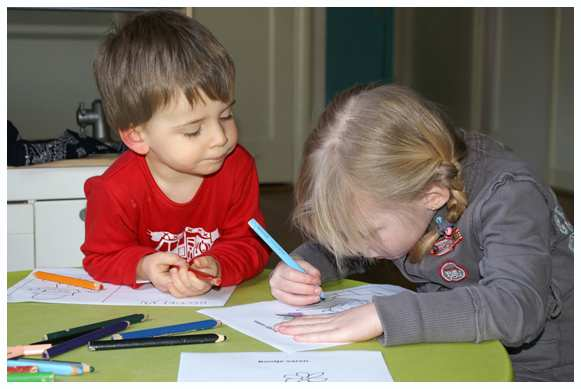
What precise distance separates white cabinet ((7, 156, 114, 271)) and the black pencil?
1.16 m

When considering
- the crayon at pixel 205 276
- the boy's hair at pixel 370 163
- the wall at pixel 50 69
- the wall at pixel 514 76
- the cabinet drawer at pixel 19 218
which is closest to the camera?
the boy's hair at pixel 370 163

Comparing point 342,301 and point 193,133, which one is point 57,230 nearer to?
point 193,133

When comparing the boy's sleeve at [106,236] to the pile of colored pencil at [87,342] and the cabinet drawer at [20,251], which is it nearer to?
the pile of colored pencil at [87,342]

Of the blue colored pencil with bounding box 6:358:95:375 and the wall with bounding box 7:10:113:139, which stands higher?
the wall with bounding box 7:10:113:139

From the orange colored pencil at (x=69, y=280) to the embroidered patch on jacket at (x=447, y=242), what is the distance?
0.47 meters

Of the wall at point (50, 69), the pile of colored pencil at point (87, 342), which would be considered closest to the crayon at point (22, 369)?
the pile of colored pencil at point (87, 342)

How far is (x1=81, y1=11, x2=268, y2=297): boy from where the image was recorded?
1185 millimetres

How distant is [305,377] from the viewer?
758mm

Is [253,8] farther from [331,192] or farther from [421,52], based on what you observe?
[331,192]

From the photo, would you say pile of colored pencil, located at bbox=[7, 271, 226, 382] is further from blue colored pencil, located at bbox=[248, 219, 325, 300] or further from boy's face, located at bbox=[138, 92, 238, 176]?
boy's face, located at bbox=[138, 92, 238, 176]

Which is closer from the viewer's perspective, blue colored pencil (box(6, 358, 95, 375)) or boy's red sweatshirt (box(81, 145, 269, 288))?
blue colored pencil (box(6, 358, 95, 375))

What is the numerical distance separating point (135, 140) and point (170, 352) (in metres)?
0.53

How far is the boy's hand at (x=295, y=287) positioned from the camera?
103 centimetres

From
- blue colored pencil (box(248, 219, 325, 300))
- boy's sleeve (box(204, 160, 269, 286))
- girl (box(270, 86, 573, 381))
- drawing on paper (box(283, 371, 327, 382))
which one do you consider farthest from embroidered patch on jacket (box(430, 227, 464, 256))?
drawing on paper (box(283, 371, 327, 382))
